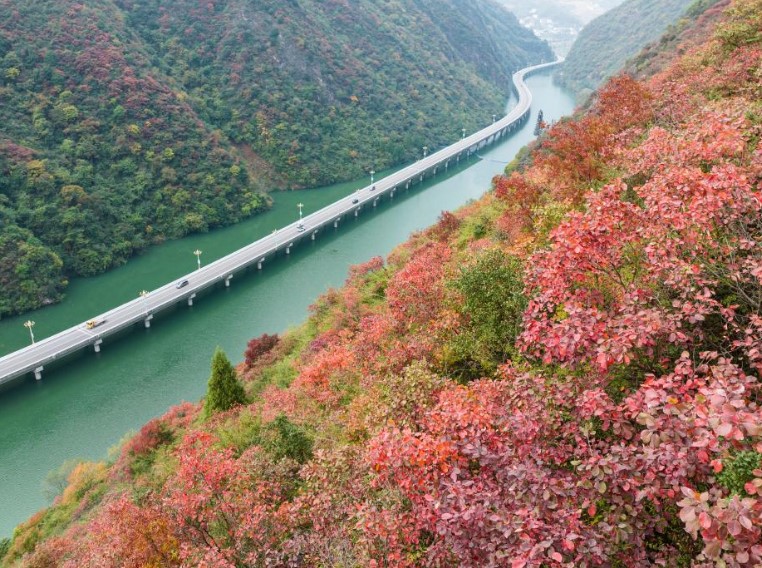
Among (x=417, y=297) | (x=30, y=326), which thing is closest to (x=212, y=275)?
(x=30, y=326)

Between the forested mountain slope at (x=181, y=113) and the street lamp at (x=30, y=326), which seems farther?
the forested mountain slope at (x=181, y=113)

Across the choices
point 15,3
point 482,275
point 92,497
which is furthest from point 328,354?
point 15,3

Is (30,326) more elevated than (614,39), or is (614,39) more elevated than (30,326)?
(614,39)

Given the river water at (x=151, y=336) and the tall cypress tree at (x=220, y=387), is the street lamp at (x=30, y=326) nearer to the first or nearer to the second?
the river water at (x=151, y=336)

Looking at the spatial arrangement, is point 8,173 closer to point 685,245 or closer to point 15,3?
point 15,3

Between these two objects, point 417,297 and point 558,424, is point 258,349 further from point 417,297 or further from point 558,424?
point 558,424

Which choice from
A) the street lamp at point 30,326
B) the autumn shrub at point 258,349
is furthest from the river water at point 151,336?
the autumn shrub at point 258,349
